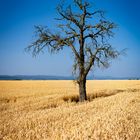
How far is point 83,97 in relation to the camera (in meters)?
20.7

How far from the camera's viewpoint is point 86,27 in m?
21.1

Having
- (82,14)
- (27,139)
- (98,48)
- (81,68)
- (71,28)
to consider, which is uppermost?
(82,14)

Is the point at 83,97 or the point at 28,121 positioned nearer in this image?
the point at 28,121

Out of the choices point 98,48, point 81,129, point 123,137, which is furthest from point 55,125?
point 98,48

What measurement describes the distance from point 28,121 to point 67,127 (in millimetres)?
2202

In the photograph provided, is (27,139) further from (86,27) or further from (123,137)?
(86,27)

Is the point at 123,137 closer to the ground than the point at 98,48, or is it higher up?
closer to the ground

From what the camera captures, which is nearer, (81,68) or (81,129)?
(81,129)

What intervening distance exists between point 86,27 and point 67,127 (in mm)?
14227

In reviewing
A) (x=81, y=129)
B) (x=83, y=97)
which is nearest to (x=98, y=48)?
(x=83, y=97)

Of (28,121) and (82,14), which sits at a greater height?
(82,14)

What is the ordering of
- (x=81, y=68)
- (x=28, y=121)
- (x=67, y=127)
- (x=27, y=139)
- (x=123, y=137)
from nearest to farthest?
1. (x=123, y=137)
2. (x=27, y=139)
3. (x=67, y=127)
4. (x=28, y=121)
5. (x=81, y=68)

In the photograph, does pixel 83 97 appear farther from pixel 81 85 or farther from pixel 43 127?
pixel 43 127

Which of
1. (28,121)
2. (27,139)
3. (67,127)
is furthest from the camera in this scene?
(28,121)
